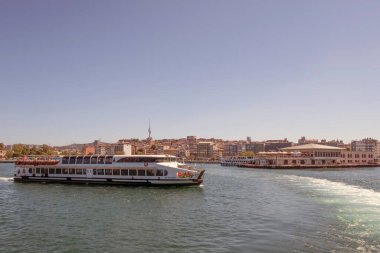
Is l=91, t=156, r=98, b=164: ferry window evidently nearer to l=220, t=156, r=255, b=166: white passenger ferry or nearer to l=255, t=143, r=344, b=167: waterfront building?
l=255, t=143, r=344, b=167: waterfront building

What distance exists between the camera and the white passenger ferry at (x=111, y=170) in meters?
54.3

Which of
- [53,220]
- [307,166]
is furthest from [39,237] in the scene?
[307,166]

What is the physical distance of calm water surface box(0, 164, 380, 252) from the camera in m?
23.3

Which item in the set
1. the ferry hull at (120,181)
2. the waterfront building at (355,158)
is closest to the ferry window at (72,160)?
the ferry hull at (120,181)

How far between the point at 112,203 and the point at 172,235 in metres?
15.6

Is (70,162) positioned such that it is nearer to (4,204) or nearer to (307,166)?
(4,204)

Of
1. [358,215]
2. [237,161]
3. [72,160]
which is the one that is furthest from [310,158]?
[358,215]

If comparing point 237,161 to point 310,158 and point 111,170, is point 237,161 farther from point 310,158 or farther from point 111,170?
point 111,170

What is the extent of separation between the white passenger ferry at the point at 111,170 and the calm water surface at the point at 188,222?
6.28m

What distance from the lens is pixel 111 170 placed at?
57.8m

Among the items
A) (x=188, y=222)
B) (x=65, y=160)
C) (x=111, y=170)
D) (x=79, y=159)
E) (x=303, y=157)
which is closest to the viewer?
(x=188, y=222)

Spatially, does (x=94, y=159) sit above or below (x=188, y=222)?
above

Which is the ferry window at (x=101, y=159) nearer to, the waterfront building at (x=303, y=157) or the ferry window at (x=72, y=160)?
the ferry window at (x=72, y=160)

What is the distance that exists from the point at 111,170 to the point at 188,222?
3000 cm
